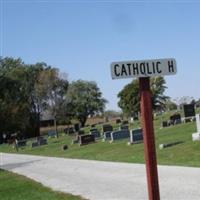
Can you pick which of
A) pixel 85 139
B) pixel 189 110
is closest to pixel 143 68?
pixel 85 139

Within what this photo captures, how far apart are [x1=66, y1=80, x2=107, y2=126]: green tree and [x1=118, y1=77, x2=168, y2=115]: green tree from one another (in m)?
11.0

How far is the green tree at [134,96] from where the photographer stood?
93312mm

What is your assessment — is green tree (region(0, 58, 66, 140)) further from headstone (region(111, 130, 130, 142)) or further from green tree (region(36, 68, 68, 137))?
headstone (region(111, 130, 130, 142))

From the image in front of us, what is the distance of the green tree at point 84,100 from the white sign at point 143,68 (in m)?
95.3

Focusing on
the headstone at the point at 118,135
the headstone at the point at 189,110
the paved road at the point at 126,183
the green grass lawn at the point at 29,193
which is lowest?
the green grass lawn at the point at 29,193

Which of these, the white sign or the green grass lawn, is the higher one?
the white sign

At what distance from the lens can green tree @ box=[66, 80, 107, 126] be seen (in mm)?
106238

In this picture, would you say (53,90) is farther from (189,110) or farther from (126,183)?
(126,183)

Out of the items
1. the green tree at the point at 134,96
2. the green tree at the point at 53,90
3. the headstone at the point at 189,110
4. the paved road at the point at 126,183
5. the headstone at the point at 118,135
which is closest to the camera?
the paved road at the point at 126,183

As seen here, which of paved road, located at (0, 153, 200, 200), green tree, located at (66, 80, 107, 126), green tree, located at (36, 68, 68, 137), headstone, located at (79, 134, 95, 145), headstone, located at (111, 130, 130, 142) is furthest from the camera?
green tree, located at (66, 80, 107, 126)

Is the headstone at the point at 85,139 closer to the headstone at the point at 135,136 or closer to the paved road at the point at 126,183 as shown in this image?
the headstone at the point at 135,136

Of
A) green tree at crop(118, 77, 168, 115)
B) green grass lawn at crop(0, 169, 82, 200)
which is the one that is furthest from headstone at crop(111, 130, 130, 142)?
green tree at crop(118, 77, 168, 115)

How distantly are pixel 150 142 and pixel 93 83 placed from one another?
111m

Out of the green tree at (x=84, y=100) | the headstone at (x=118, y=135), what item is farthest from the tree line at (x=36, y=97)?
the headstone at (x=118, y=135)
